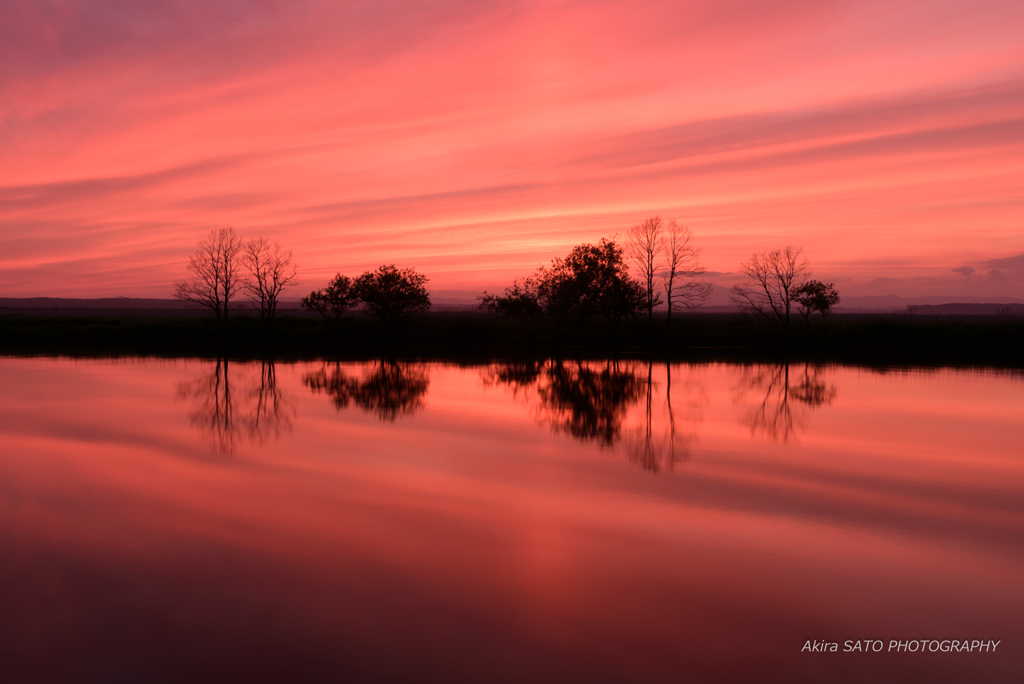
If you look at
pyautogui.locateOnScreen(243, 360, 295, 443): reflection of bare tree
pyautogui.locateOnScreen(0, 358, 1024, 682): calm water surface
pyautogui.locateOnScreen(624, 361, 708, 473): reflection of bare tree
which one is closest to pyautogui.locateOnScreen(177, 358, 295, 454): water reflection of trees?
pyautogui.locateOnScreen(243, 360, 295, 443): reflection of bare tree

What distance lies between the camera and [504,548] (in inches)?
298

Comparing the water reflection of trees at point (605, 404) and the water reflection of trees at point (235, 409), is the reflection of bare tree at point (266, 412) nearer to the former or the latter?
the water reflection of trees at point (235, 409)

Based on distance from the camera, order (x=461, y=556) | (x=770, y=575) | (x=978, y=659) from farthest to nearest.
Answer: (x=461, y=556) < (x=770, y=575) < (x=978, y=659)

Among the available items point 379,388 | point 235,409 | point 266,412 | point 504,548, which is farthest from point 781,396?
point 504,548

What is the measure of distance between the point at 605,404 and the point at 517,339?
34289 mm

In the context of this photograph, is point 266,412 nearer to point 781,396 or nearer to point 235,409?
point 235,409

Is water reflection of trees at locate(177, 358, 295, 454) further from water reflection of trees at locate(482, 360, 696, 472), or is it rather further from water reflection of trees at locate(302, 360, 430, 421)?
water reflection of trees at locate(482, 360, 696, 472)

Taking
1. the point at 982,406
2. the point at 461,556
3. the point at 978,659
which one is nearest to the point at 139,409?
the point at 461,556

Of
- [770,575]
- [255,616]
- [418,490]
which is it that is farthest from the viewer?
[418,490]

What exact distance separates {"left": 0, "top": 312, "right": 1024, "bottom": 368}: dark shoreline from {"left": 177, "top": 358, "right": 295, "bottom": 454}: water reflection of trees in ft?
58.1

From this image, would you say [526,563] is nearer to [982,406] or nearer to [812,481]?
[812,481]

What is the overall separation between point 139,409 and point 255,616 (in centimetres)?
1479

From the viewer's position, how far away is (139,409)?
18.4 metres

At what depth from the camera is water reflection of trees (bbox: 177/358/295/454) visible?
14.6m
